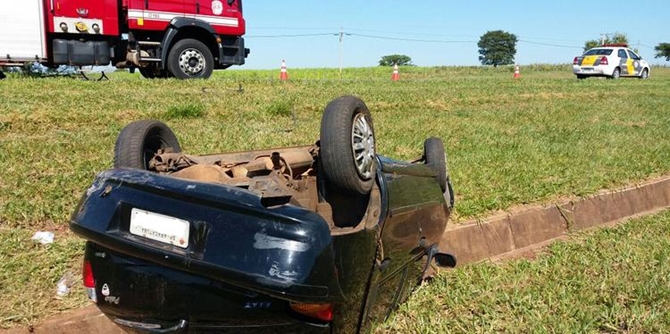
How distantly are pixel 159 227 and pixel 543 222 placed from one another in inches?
155

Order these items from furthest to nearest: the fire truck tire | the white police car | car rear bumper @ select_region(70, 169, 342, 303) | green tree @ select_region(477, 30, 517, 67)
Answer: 1. green tree @ select_region(477, 30, 517, 67)
2. the white police car
3. the fire truck tire
4. car rear bumper @ select_region(70, 169, 342, 303)

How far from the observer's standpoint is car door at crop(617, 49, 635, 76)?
26.6 meters

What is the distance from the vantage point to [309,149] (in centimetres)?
351

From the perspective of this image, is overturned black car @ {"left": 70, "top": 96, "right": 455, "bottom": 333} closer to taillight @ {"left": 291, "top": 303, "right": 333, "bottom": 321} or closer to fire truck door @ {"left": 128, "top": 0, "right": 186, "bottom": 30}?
taillight @ {"left": 291, "top": 303, "right": 333, "bottom": 321}

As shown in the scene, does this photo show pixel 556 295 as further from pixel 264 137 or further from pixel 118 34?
pixel 118 34

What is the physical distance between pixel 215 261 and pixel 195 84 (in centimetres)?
916

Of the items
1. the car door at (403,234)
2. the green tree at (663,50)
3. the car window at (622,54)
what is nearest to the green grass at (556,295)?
the car door at (403,234)

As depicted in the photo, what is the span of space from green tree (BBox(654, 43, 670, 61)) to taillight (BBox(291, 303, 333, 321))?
7505 centimetres

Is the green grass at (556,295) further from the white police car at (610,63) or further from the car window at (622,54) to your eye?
the car window at (622,54)

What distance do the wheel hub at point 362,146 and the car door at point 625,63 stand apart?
26.3 meters

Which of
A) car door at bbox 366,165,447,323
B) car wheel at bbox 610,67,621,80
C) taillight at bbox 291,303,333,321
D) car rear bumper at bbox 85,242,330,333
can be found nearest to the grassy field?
car rear bumper at bbox 85,242,330,333

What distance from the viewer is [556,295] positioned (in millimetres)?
3768

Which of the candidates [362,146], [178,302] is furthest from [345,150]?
[178,302]

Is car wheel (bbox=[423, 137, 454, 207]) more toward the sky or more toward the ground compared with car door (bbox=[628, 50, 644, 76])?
more toward the ground
